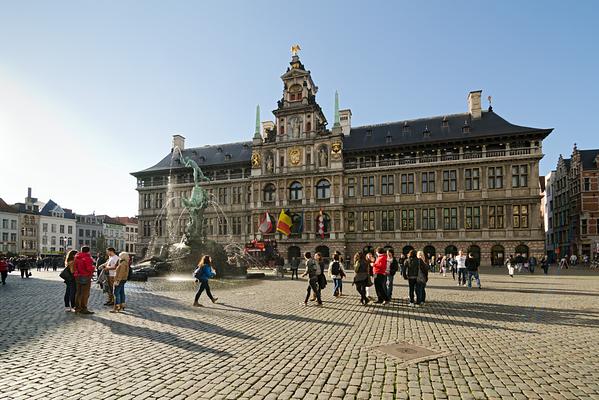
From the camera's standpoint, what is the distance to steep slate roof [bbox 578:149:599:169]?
164ft

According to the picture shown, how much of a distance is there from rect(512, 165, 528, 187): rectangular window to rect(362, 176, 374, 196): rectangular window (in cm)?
1427

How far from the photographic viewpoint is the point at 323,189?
46.0 meters

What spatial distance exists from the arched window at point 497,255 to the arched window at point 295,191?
21.6 metres

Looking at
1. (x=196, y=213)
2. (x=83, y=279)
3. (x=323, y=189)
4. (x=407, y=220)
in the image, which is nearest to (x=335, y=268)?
(x=83, y=279)

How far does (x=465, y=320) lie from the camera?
989 cm

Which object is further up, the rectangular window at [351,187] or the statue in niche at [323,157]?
the statue in niche at [323,157]

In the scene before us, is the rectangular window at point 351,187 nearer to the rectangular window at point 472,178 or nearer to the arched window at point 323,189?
the arched window at point 323,189

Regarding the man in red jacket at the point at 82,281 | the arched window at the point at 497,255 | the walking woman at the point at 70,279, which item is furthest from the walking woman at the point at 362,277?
the arched window at the point at 497,255

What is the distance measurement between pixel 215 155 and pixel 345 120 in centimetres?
1918

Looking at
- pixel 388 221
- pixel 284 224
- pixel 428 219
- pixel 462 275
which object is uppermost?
pixel 428 219

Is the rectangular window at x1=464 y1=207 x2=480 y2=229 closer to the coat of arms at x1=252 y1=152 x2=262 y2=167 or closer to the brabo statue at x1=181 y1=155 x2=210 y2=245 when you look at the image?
the coat of arms at x1=252 y1=152 x2=262 y2=167

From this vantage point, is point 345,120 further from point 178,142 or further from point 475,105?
point 178,142

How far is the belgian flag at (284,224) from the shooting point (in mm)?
44216

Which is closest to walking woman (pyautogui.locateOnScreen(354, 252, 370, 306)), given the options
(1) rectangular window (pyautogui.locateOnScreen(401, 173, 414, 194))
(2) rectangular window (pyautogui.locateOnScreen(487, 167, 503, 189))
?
(1) rectangular window (pyautogui.locateOnScreen(401, 173, 414, 194))
